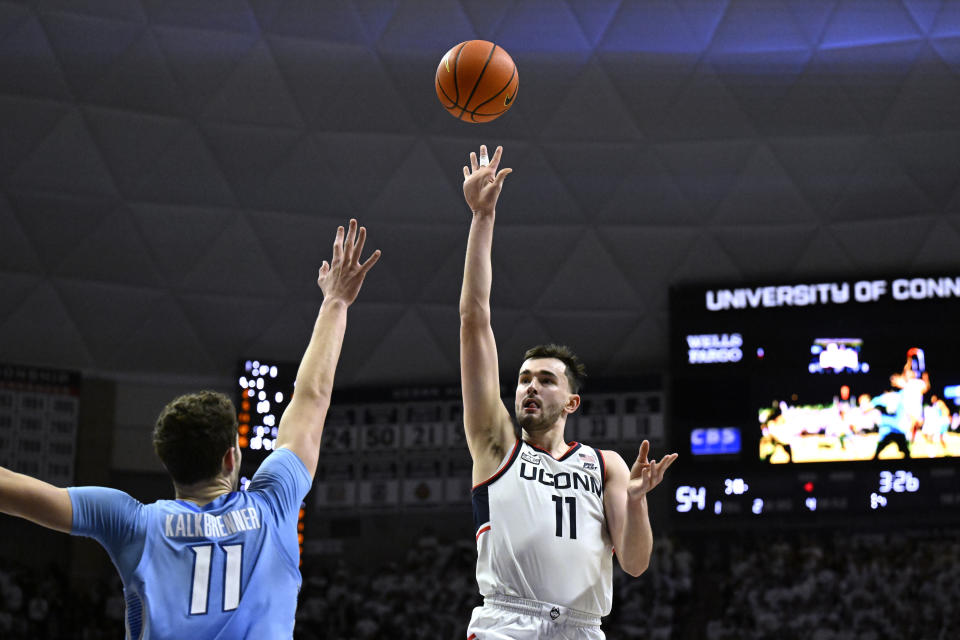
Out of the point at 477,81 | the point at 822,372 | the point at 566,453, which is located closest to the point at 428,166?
the point at 822,372

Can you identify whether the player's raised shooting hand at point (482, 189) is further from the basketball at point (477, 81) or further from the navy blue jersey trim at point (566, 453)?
the basketball at point (477, 81)

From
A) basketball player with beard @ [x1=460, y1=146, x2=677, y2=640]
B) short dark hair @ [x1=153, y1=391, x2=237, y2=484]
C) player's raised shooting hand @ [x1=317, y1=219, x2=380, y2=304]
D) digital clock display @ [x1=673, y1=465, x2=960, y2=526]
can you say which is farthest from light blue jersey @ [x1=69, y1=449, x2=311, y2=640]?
digital clock display @ [x1=673, y1=465, x2=960, y2=526]

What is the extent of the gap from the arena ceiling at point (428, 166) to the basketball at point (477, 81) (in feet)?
29.0

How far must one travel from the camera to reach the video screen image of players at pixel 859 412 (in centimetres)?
1399

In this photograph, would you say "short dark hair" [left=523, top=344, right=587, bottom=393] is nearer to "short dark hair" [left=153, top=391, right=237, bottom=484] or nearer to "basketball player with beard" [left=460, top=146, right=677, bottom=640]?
"basketball player with beard" [left=460, top=146, right=677, bottom=640]

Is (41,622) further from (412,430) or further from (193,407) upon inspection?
(193,407)

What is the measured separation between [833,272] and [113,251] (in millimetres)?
10984

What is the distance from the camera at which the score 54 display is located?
46.1ft

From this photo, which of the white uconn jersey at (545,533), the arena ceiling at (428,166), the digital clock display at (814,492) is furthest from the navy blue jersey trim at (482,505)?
the arena ceiling at (428,166)

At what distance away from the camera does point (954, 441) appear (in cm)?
1389

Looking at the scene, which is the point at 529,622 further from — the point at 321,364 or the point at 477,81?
the point at 477,81

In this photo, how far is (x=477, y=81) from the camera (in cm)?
850

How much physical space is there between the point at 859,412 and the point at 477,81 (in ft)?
26.4

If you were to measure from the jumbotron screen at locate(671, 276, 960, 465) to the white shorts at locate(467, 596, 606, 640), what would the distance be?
964cm
